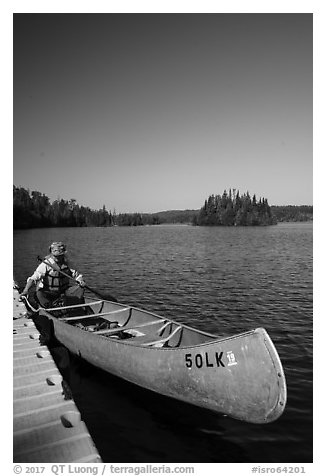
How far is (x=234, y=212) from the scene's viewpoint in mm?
151875

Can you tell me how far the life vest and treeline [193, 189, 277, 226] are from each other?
140 m

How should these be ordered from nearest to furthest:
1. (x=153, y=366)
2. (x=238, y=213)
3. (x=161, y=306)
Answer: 1. (x=153, y=366)
2. (x=161, y=306)
3. (x=238, y=213)

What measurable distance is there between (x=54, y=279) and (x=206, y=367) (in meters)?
5.62

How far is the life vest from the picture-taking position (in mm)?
9219

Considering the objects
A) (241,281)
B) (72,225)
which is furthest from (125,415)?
(72,225)

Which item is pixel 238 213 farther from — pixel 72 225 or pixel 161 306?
pixel 161 306

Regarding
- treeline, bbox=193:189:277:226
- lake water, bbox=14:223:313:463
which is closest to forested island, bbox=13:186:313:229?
treeline, bbox=193:189:277:226

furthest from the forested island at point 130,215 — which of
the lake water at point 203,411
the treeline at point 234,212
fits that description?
the lake water at point 203,411

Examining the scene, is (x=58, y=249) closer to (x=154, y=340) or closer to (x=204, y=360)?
(x=154, y=340)

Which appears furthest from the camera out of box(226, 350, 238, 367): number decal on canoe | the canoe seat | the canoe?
the canoe seat

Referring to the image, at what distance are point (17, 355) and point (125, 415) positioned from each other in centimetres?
246

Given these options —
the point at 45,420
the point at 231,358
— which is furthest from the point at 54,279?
the point at 231,358

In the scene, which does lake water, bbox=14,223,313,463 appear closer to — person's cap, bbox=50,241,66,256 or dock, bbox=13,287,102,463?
dock, bbox=13,287,102,463

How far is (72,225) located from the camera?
12106 cm
